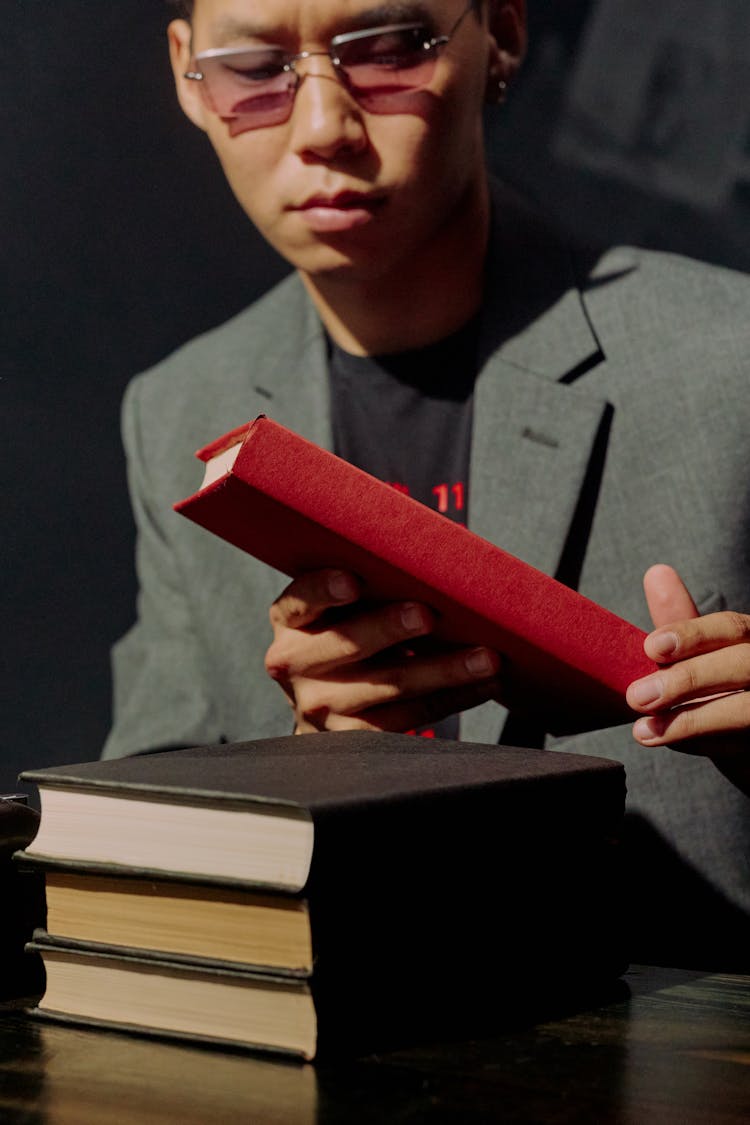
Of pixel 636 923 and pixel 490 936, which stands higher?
pixel 490 936

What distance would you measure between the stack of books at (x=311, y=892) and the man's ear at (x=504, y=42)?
112cm

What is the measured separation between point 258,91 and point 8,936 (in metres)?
0.99

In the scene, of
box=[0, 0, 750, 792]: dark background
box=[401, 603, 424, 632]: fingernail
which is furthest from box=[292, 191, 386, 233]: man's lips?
box=[401, 603, 424, 632]: fingernail

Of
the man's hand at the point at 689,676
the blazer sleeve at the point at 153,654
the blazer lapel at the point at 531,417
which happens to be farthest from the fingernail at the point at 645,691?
the blazer sleeve at the point at 153,654

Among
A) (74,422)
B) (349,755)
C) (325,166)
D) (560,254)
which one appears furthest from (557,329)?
(349,755)

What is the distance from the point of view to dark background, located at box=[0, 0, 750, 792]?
174 centimetres

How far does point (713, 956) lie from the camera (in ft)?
4.31

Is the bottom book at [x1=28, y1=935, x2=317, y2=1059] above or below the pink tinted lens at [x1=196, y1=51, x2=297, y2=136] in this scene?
below

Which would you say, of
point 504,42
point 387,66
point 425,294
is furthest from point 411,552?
point 504,42

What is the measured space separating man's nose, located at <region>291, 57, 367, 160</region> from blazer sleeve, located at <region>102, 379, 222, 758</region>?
1.84 ft

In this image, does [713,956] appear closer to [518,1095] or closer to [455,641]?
[455,641]

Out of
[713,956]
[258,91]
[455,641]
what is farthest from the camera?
[258,91]

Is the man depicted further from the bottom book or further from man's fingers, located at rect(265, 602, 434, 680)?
the bottom book

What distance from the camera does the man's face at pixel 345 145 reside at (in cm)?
138
